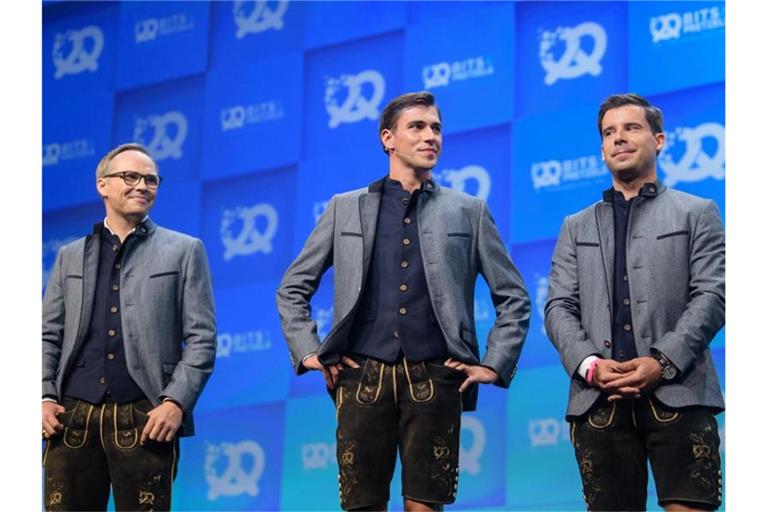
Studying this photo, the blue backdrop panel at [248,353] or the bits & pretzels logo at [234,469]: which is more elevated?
the blue backdrop panel at [248,353]

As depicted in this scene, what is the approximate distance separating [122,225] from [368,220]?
3.12ft

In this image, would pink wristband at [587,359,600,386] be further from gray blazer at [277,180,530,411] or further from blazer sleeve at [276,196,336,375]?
blazer sleeve at [276,196,336,375]

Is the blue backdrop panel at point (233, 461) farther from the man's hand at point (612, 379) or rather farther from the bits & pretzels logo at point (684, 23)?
the man's hand at point (612, 379)

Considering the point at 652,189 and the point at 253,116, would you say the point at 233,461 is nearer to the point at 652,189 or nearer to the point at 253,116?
the point at 253,116

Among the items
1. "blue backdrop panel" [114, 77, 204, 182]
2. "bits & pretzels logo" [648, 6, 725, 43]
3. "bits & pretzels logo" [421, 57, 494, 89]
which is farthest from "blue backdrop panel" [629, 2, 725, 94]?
"blue backdrop panel" [114, 77, 204, 182]

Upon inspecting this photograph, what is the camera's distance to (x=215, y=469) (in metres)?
6.51

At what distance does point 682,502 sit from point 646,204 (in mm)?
930

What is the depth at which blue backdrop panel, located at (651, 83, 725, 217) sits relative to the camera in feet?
18.5

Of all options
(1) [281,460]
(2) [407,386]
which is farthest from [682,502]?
(1) [281,460]

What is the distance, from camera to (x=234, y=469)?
645cm

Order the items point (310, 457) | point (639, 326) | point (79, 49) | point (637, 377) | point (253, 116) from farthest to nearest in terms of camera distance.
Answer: point (79, 49) → point (253, 116) → point (310, 457) → point (639, 326) → point (637, 377)

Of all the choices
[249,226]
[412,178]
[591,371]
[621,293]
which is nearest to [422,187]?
[412,178]

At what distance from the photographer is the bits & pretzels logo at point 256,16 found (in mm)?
6719

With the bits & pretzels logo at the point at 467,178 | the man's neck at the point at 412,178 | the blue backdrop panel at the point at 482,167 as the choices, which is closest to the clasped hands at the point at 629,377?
the man's neck at the point at 412,178
